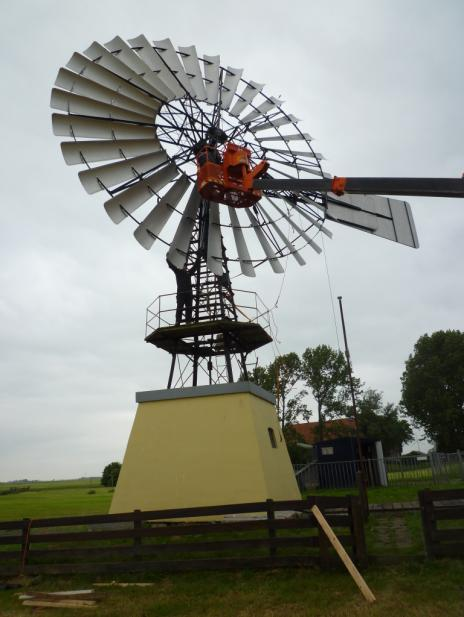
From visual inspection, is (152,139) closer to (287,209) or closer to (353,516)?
(287,209)

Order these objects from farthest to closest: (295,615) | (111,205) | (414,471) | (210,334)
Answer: (414,471) → (210,334) → (111,205) → (295,615)

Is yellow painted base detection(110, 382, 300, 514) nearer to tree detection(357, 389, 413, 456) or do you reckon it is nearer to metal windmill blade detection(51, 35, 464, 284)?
metal windmill blade detection(51, 35, 464, 284)

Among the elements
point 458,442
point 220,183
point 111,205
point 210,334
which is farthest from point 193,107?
point 458,442

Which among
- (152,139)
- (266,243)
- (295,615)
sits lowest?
(295,615)

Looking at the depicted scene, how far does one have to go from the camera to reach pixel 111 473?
5356 cm

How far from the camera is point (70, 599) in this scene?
7.32m

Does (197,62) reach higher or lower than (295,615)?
higher

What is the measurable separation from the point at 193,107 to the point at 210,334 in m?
7.46

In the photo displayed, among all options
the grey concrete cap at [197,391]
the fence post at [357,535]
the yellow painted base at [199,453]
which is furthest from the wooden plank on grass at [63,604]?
the grey concrete cap at [197,391]

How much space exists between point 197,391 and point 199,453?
1.87 metres

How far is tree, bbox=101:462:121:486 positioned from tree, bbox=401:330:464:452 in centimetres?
3321

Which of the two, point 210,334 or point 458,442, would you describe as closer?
point 210,334

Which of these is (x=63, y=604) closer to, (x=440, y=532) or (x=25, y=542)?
(x=25, y=542)

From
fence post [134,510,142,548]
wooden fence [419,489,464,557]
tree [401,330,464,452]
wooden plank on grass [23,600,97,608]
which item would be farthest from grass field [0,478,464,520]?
tree [401,330,464,452]
